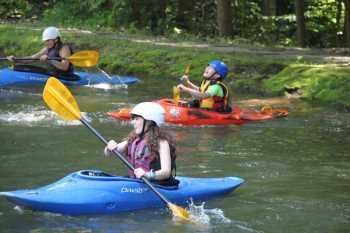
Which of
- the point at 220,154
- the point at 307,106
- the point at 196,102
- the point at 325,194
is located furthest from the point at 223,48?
the point at 325,194

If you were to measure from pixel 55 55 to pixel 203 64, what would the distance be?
137 inches

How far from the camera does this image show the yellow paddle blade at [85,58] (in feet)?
43.9

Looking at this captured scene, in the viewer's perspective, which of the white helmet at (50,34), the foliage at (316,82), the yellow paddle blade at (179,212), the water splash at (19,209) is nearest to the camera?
the yellow paddle blade at (179,212)

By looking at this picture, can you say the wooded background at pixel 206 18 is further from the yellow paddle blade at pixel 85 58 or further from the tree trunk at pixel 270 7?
the yellow paddle blade at pixel 85 58

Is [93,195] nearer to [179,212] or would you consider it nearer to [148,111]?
[179,212]

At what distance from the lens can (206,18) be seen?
24.2 metres

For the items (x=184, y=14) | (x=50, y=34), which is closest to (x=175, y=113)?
(x=50, y=34)

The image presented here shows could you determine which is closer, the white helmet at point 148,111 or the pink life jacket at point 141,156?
the white helmet at point 148,111

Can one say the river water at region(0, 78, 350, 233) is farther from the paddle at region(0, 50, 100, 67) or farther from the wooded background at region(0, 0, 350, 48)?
the wooded background at region(0, 0, 350, 48)

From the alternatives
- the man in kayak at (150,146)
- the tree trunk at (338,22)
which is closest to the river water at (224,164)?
the man in kayak at (150,146)

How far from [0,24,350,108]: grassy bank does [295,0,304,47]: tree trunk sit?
473 centimetres

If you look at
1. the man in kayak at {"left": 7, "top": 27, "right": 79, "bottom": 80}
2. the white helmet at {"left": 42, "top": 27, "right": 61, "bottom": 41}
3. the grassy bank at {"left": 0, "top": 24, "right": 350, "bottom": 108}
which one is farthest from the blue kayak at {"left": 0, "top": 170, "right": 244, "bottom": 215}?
the white helmet at {"left": 42, "top": 27, "right": 61, "bottom": 41}

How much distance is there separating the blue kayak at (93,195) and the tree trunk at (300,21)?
15.1m

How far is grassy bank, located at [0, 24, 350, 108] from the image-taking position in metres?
13.7
